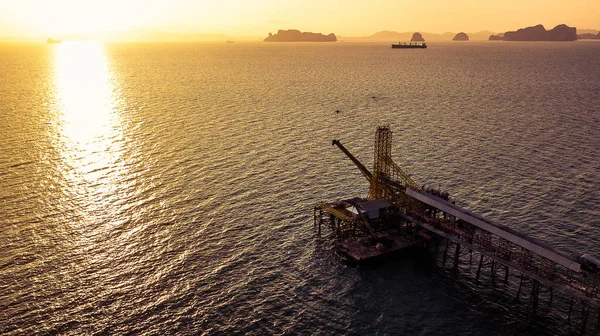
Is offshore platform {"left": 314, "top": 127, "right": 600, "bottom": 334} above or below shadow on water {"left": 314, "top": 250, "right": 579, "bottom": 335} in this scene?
above

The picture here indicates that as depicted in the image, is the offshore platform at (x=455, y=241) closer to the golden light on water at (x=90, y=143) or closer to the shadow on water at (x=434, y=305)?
the shadow on water at (x=434, y=305)

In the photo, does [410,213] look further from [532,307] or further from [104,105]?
[104,105]

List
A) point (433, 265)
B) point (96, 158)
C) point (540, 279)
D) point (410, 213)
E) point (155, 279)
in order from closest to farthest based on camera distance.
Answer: point (540, 279) → point (155, 279) → point (433, 265) → point (410, 213) → point (96, 158)

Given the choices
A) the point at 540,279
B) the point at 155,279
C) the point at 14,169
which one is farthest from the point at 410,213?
the point at 14,169

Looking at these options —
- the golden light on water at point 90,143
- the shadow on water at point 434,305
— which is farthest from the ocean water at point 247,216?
the golden light on water at point 90,143

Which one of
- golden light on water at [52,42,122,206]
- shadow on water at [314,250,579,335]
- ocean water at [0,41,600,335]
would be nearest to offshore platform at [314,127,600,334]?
shadow on water at [314,250,579,335]

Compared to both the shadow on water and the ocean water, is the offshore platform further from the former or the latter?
the ocean water
